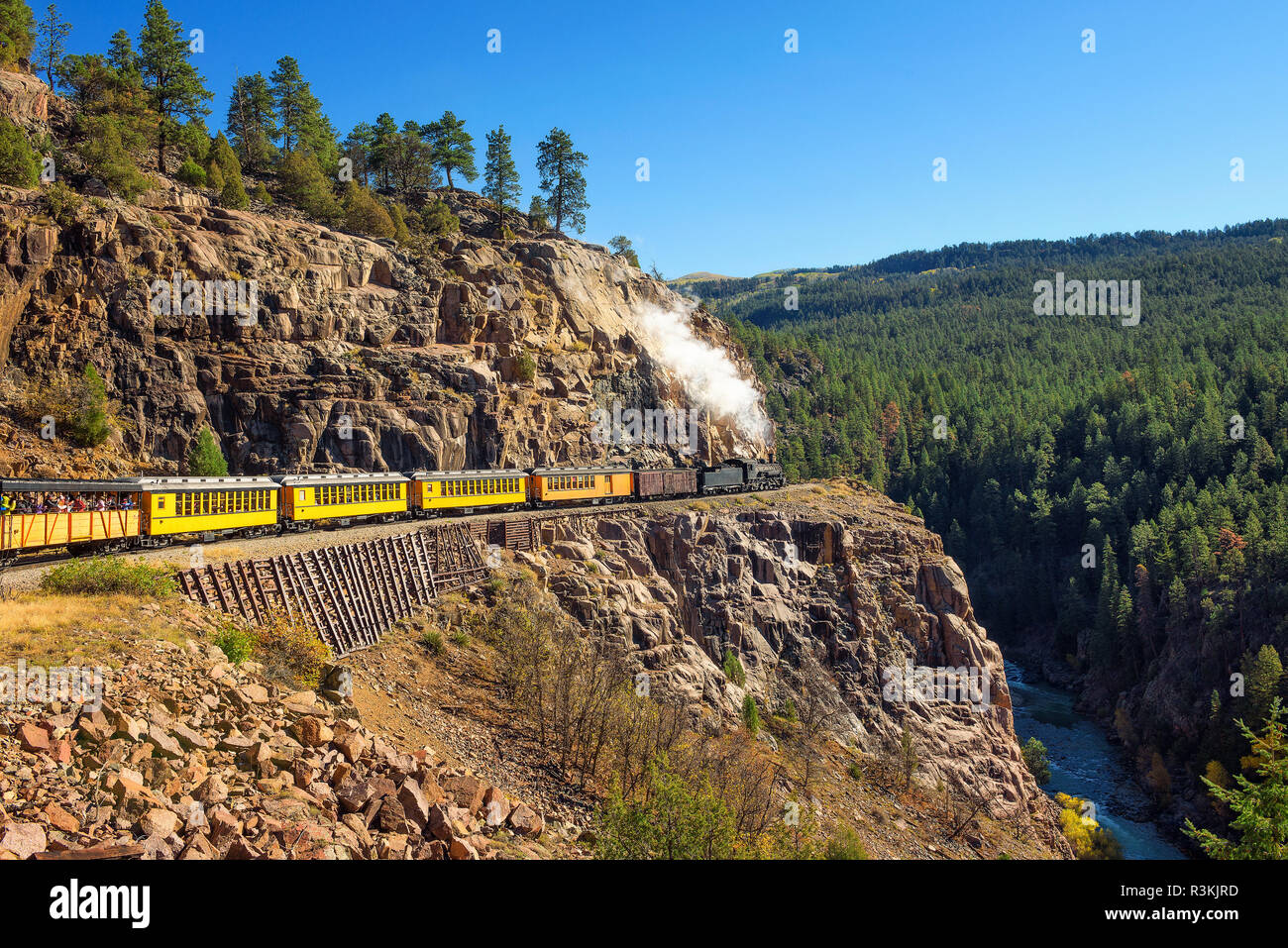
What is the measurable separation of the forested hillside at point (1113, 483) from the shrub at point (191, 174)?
7320 cm

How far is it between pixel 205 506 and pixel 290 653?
11.1 metres

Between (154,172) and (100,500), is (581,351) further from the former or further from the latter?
(100,500)

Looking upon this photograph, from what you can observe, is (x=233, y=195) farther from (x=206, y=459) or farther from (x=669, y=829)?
(x=669, y=829)

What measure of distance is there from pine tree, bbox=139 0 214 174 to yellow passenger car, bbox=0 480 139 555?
141ft

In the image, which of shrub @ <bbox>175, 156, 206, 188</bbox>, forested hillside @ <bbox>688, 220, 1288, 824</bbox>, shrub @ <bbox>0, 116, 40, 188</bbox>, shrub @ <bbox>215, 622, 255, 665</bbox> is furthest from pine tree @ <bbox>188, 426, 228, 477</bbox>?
forested hillside @ <bbox>688, 220, 1288, 824</bbox>

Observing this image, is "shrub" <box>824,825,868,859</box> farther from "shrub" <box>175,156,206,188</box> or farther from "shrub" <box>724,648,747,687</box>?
"shrub" <box>175,156,206,188</box>

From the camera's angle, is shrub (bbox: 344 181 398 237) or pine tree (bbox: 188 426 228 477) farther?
shrub (bbox: 344 181 398 237)

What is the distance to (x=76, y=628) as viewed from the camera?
56.2 feet

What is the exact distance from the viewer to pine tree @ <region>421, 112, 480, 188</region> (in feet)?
242

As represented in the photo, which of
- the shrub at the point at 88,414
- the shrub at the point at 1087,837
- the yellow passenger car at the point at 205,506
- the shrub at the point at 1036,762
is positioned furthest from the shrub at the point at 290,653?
the shrub at the point at 1036,762

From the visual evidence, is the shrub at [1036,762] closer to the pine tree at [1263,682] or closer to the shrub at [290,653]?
the pine tree at [1263,682]

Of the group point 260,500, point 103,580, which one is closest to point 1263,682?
point 260,500

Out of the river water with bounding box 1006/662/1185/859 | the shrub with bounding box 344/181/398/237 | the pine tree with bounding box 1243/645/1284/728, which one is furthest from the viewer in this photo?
the shrub with bounding box 344/181/398/237
